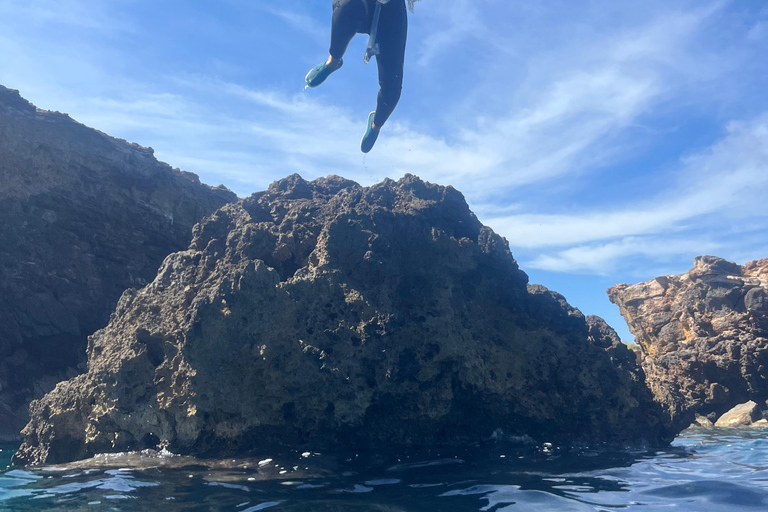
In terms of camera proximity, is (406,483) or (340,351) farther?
(340,351)

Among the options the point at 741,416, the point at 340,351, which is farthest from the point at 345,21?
the point at 741,416

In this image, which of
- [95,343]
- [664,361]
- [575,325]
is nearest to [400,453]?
[575,325]

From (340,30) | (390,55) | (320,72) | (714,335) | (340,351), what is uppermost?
(340,30)

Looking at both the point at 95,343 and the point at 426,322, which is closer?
the point at 426,322

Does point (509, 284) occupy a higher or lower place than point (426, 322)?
higher

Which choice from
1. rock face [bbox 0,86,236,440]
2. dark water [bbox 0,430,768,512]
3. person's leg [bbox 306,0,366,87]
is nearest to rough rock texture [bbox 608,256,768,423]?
dark water [bbox 0,430,768,512]

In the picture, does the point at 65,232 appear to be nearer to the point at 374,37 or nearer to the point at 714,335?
the point at 374,37

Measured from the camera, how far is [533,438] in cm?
638

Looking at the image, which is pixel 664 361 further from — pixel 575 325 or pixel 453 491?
pixel 453 491

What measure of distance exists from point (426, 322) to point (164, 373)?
3081 millimetres

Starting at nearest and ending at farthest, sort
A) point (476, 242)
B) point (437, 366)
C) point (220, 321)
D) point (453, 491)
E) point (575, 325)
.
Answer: point (453, 491) < point (220, 321) < point (437, 366) < point (575, 325) < point (476, 242)

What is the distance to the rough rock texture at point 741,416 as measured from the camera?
40.7 feet

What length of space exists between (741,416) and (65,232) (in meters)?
16.9

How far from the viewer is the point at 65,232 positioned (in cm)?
1159
